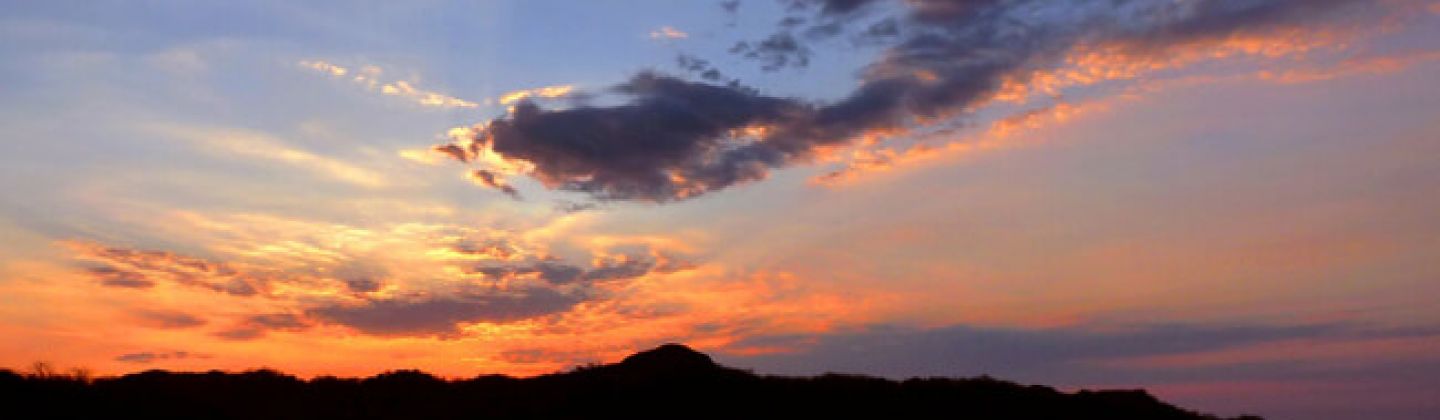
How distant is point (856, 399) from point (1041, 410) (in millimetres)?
5904

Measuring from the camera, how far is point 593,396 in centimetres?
3659

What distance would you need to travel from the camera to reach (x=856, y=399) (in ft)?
120

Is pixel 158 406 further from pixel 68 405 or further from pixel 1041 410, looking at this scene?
pixel 1041 410

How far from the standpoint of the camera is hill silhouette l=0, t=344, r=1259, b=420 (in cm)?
3412

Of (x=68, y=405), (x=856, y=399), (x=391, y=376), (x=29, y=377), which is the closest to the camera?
(x=68, y=405)

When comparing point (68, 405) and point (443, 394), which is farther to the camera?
point (443, 394)

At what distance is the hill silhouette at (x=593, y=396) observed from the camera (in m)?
34.1

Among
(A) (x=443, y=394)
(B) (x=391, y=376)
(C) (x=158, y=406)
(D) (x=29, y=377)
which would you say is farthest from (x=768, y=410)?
(D) (x=29, y=377)

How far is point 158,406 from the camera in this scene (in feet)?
109

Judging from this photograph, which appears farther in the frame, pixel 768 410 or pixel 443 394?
pixel 443 394

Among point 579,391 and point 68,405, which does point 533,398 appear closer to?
point 579,391

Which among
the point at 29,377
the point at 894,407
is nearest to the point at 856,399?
the point at 894,407

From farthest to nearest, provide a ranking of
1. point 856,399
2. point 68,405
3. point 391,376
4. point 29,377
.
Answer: point 391,376, point 856,399, point 29,377, point 68,405

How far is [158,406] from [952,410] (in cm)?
2344
